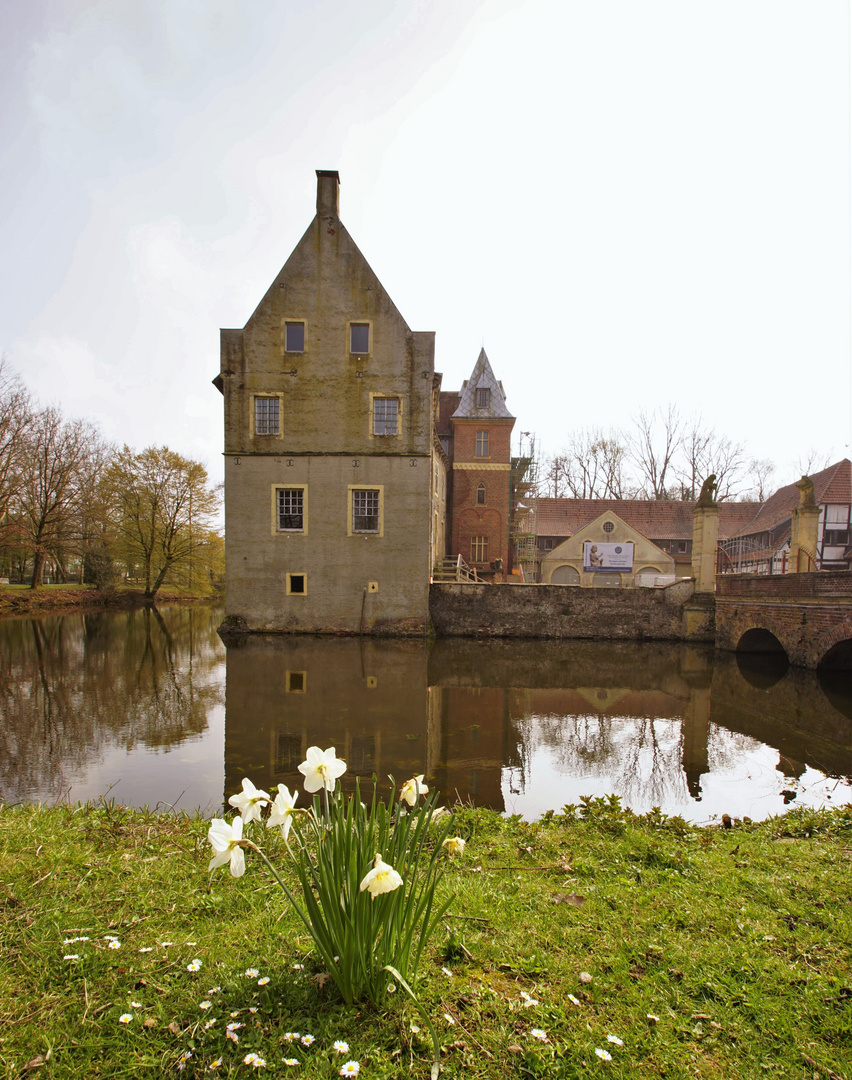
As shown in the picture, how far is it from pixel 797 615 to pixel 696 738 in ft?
31.4

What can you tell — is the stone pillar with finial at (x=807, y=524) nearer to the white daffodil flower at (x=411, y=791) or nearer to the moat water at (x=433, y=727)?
the moat water at (x=433, y=727)

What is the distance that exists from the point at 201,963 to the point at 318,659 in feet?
44.6

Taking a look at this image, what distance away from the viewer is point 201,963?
8.71 ft

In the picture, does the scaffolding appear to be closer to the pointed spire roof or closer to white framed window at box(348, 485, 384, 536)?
the pointed spire roof

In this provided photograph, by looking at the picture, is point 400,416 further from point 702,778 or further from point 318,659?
point 702,778

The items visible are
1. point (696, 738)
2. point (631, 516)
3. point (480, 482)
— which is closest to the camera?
point (696, 738)

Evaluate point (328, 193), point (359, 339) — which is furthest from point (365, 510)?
point (328, 193)

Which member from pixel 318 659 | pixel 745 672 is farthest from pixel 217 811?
pixel 745 672

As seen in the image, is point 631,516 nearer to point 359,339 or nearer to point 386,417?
point 386,417

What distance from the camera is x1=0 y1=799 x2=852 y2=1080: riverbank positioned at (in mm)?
2184

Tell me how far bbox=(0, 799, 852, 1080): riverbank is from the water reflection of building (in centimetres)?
262

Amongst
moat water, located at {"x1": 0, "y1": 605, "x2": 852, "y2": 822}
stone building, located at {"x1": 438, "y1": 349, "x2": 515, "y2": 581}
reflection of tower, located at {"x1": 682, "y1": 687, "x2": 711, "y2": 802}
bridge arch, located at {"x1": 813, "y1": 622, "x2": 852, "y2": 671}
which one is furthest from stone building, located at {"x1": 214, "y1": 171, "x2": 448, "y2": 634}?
bridge arch, located at {"x1": 813, "y1": 622, "x2": 852, "y2": 671}

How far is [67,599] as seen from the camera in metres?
35.8

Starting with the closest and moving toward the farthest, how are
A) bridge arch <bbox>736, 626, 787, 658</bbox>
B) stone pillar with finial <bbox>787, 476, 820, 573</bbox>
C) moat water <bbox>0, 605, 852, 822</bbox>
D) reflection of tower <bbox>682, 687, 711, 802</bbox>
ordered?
moat water <bbox>0, 605, 852, 822</bbox> → reflection of tower <bbox>682, 687, 711, 802</bbox> → stone pillar with finial <bbox>787, 476, 820, 573</bbox> → bridge arch <bbox>736, 626, 787, 658</bbox>
